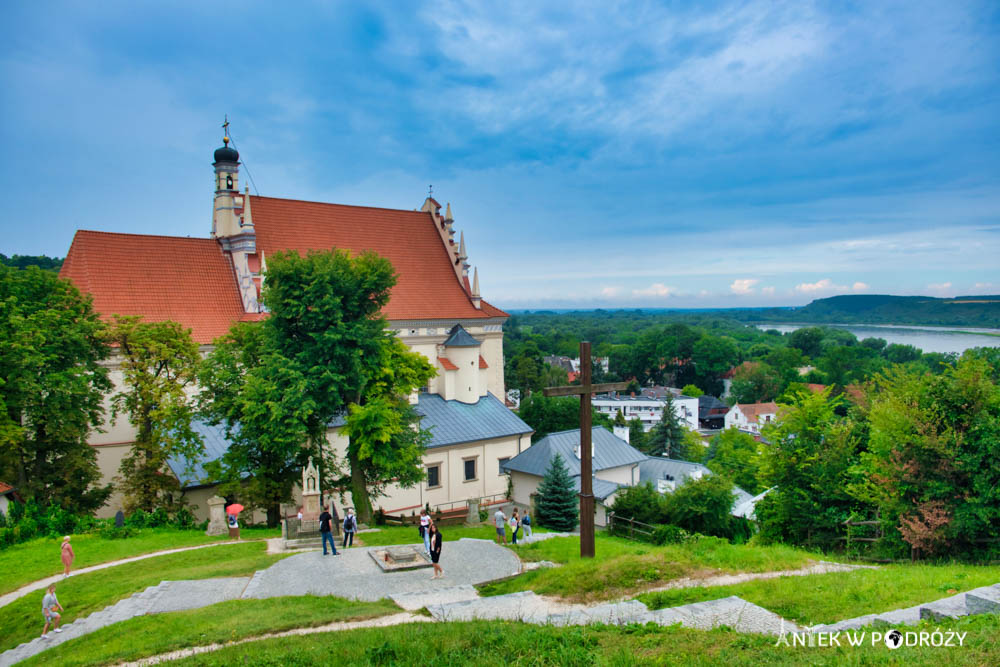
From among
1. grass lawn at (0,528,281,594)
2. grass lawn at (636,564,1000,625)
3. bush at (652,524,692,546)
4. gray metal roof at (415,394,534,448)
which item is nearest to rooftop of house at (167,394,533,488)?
gray metal roof at (415,394,534,448)

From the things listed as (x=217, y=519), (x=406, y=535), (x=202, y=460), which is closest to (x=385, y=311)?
(x=202, y=460)

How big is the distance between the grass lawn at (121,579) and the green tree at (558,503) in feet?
41.4

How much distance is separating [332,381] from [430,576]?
29.1 ft

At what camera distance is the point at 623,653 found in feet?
19.5

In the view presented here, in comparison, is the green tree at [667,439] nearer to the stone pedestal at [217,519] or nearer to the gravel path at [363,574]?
the gravel path at [363,574]

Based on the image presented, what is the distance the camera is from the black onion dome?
32.9 meters

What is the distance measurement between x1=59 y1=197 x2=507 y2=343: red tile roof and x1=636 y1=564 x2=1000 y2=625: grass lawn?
2348 cm

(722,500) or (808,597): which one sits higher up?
(808,597)

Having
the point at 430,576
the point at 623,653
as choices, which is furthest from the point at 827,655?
the point at 430,576

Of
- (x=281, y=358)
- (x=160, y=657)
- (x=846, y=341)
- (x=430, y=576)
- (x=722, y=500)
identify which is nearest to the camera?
(x=160, y=657)

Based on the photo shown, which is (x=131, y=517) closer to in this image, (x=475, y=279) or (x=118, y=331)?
(x=118, y=331)

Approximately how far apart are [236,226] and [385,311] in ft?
29.7

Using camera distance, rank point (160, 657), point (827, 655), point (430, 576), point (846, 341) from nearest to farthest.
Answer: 1. point (827, 655)
2. point (160, 657)
3. point (430, 576)
4. point (846, 341)

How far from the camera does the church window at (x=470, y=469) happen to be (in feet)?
104
